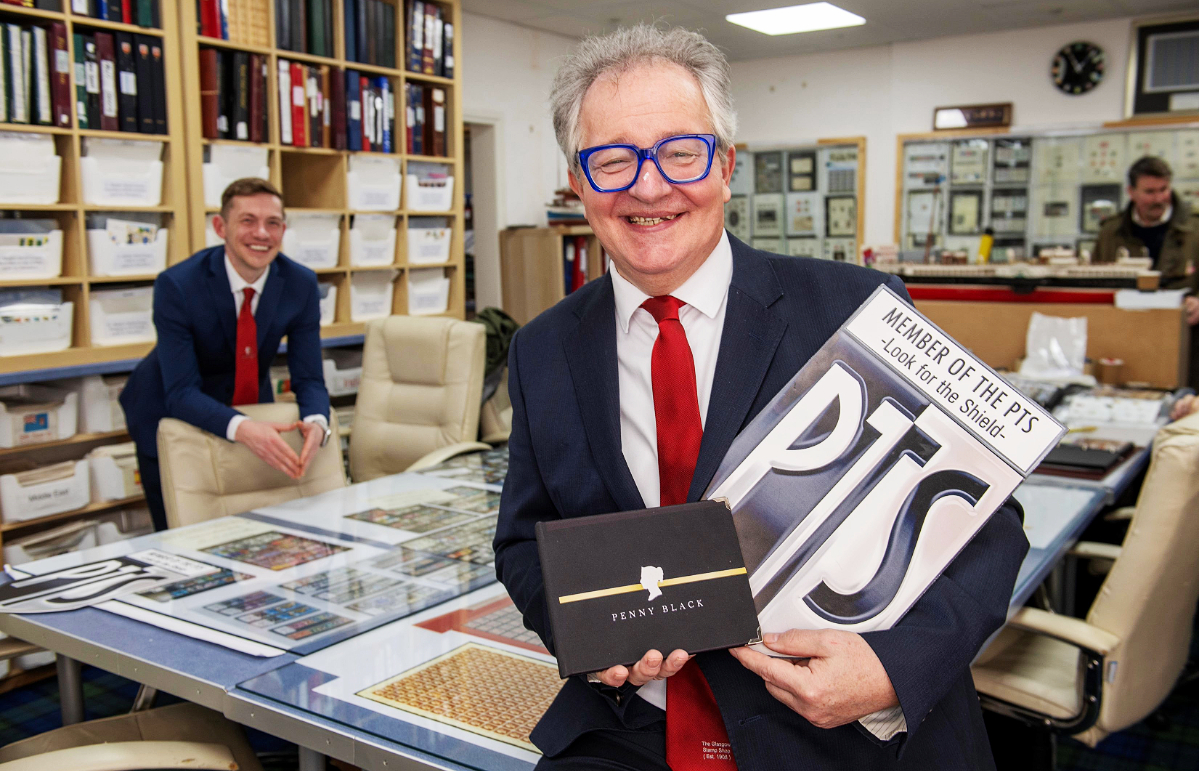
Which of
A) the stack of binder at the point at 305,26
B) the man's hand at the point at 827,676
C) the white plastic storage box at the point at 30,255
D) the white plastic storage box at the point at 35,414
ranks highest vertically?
the stack of binder at the point at 305,26

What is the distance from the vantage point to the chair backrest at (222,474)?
102 inches

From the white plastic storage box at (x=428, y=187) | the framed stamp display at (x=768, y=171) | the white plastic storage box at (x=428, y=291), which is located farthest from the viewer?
the framed stamp display at (x=768, y=171)

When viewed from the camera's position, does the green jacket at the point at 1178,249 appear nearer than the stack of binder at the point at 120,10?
No

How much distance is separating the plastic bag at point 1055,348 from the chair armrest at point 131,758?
371 centimetres

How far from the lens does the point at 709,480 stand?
42.8 inches

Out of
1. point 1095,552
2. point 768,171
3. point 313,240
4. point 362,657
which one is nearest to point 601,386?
point 362,657

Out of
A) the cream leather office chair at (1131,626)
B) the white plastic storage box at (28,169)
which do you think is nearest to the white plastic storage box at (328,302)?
the white plastic storage box at (28,169)

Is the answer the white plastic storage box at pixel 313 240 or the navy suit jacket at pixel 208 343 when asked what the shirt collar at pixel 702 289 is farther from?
the white plastic storage box at pixel 313 240

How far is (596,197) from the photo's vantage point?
1.12 metres

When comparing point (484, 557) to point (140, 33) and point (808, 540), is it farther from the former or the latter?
point (140, 33)

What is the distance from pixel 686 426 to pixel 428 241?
14.4 feet

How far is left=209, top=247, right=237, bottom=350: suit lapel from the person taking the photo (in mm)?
3062

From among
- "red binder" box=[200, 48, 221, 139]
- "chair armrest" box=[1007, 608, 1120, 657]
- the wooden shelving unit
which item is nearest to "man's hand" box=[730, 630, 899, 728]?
"chair armrest" box=[1007, 608, 1120, 657]

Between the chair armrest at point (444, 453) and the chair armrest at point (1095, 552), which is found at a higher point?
the chair armrest at point (444, 453)
